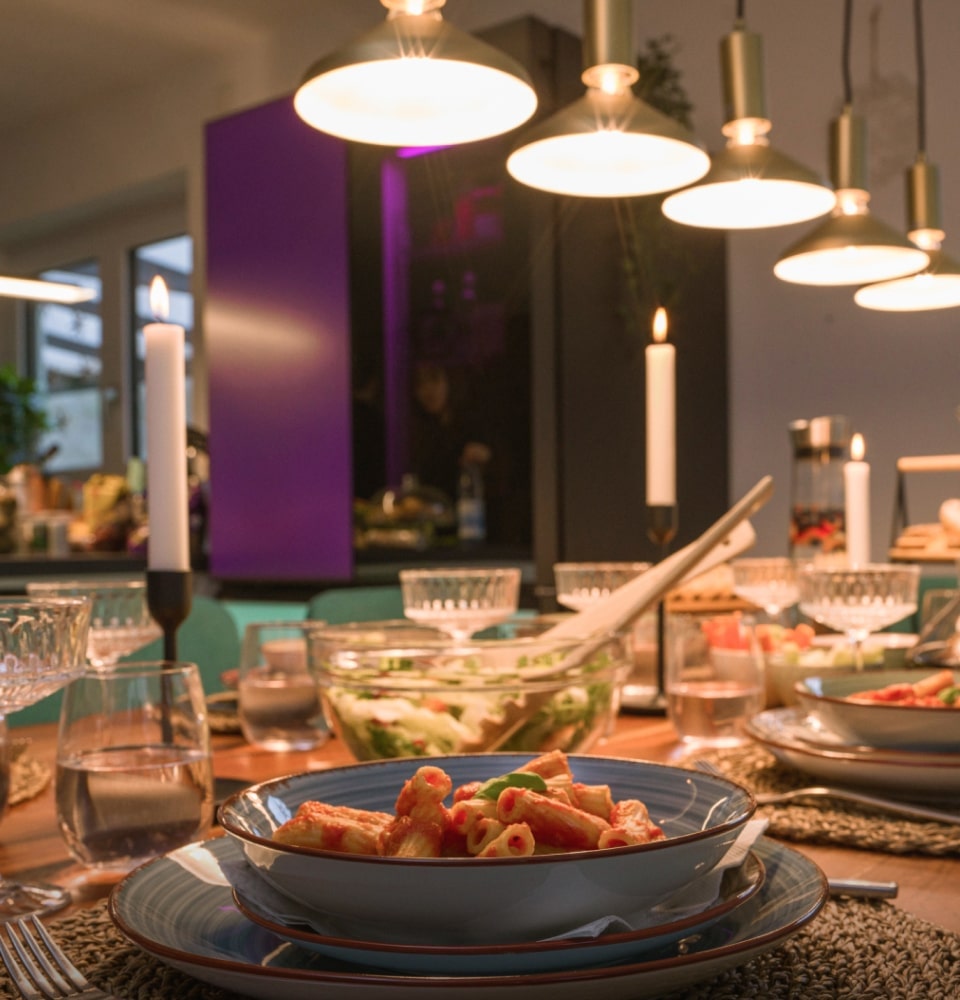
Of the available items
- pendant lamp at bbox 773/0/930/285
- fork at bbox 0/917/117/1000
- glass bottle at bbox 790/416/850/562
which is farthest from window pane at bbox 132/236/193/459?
fork at bbox 0/917/117/1000

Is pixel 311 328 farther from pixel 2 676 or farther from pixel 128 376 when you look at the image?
pixel 2 676

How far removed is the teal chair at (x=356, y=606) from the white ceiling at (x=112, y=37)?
301cm

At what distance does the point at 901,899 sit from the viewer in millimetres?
570

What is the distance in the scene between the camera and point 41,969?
44 cm

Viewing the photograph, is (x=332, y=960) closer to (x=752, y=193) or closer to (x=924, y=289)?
(x=752, y=193)

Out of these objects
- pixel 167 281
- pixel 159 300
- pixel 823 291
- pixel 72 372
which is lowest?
pixel 159 300

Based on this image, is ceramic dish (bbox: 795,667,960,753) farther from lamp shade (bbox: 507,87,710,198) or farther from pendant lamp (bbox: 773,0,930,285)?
pendant lamp (bbox: 773,0,930,285)

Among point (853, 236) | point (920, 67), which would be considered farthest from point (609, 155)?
point (920, 67)

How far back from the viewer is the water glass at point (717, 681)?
1.01 m

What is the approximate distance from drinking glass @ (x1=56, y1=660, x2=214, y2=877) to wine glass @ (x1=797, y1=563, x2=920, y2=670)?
0.62m

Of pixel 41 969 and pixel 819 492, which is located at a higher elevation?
pixel 819 492

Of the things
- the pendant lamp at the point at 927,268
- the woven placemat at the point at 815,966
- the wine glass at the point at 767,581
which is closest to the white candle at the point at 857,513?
the wine glass at the point at 767,581

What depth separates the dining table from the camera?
439 mm

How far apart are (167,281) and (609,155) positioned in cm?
392
